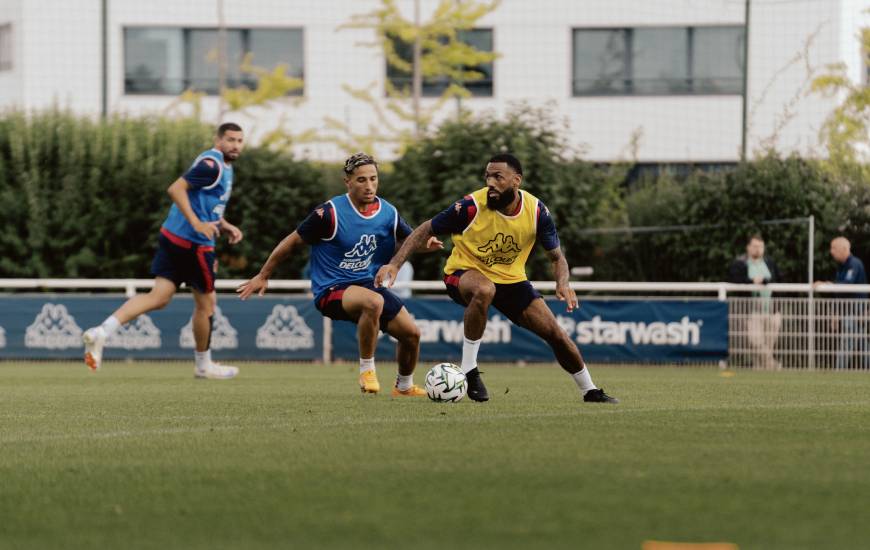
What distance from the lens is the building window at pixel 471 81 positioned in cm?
3947

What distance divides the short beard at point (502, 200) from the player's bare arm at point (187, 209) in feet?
12.9

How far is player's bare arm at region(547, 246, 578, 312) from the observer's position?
34.3 ft

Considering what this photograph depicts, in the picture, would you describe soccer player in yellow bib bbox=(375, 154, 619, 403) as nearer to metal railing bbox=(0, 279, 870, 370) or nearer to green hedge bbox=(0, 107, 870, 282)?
metal railing bbox=(0, 279, 870, 370)

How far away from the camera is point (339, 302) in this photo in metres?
11.7

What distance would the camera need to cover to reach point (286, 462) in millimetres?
6754

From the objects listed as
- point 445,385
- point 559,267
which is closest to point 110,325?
point 445,385

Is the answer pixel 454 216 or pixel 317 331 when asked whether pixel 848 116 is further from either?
pixel 454 216

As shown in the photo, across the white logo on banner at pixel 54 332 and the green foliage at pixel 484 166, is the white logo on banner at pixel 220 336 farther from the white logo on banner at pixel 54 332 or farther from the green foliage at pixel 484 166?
the green foliage at pixel 484 166

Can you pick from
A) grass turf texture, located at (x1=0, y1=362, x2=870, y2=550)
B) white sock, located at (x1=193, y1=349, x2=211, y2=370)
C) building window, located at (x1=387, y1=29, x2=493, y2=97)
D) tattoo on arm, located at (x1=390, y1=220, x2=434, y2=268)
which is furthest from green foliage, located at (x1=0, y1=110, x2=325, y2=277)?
building window, located at (x1=387, y1=29, x2=493, y2=97)

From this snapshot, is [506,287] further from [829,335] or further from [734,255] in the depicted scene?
[734,255]

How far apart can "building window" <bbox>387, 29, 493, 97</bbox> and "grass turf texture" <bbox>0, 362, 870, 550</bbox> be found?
28.7 meters

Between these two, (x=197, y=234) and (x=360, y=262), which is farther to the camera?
(x=197, y=234)

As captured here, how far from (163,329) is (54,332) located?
4.82 feet

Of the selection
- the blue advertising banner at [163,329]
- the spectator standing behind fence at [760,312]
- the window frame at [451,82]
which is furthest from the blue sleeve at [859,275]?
the window frame at [451,82]
